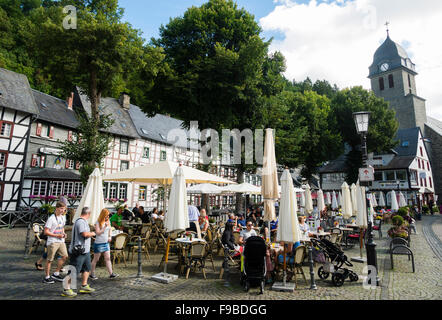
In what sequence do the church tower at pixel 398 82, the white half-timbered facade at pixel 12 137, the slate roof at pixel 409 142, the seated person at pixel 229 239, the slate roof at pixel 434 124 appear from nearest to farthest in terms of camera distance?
the seated person at pixel 229 239
the white half-timbered facade at pixel 12 137
the slate roof at pixel 409 142
the slate roof at pixel 434 124
the church tower at pixel 398 82

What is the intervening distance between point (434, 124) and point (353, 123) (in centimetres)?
2902

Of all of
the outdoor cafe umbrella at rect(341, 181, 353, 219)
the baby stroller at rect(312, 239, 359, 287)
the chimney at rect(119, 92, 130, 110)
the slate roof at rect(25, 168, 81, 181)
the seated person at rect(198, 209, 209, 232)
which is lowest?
the baby stroller at rect(312, 239, 359, 287)

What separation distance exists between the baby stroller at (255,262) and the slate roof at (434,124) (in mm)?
56327

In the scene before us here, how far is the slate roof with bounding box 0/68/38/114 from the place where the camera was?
20578mm

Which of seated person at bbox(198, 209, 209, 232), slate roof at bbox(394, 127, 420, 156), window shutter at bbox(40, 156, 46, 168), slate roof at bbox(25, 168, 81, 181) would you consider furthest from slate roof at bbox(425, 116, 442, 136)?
window shutter at bbox(40, 156, 46, 168)

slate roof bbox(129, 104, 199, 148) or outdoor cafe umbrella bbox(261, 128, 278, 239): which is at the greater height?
slate roof bbox(129, 104, 199, 148)

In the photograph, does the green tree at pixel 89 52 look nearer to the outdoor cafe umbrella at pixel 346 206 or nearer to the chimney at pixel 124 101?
the outdoor cafe umbrella at pixel 346 206

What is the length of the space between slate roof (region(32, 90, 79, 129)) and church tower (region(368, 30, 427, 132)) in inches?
2241

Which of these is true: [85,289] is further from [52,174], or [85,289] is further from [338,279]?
[52,174]

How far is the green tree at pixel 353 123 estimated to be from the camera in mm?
36375

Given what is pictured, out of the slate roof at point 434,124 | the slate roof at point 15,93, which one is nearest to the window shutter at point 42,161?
the slate roof at point 15,93

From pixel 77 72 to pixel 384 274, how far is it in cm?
1843

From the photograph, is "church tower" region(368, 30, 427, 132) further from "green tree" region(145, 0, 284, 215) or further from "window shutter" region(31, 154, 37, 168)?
"window shutter" region(31, 154, 37, 168)
